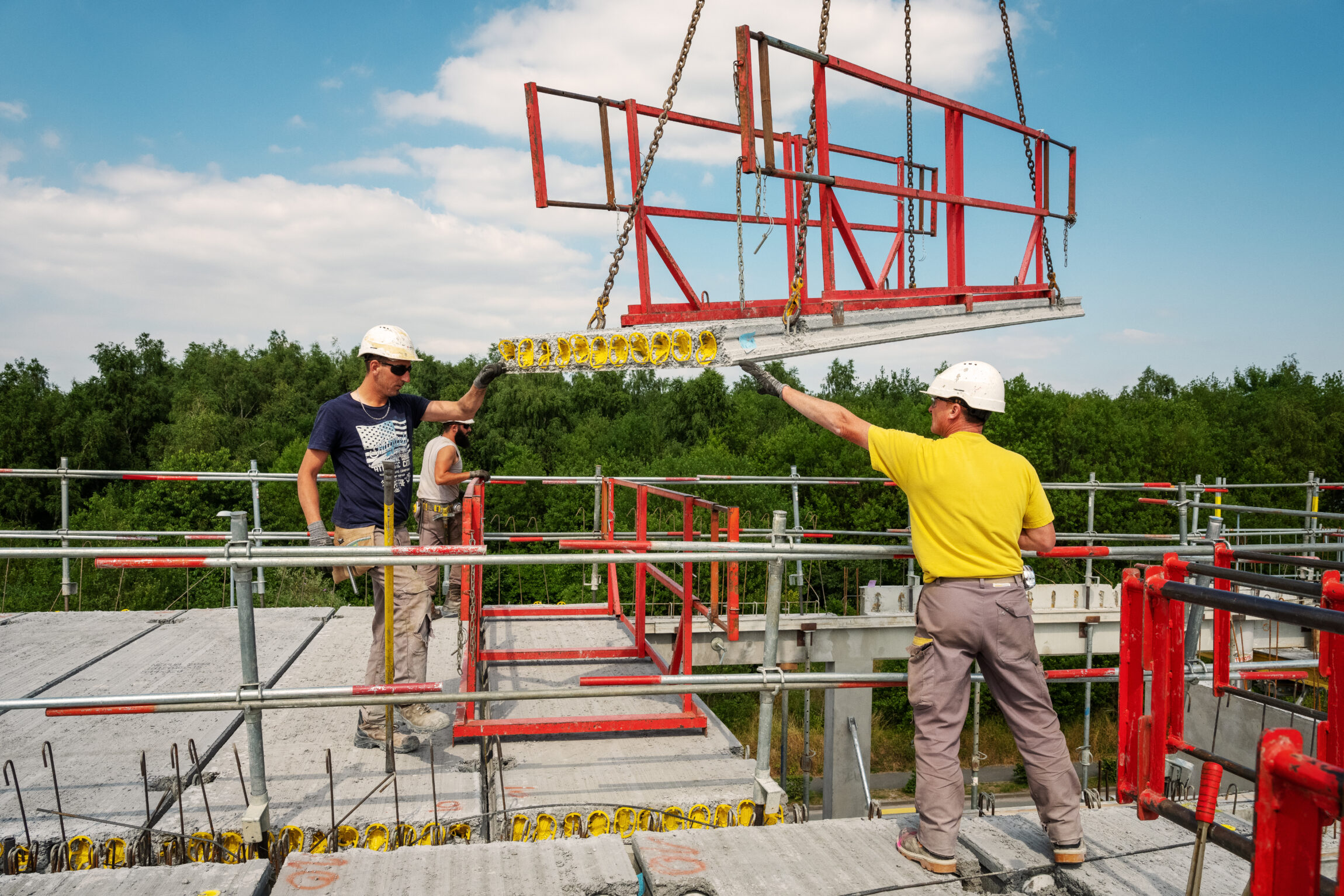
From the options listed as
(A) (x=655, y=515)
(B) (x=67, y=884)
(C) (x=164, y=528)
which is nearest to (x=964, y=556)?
(B) (x=67, y=884)

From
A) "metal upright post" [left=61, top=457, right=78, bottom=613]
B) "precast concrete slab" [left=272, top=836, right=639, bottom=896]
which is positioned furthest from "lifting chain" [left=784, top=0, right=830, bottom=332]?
"metal upright post" [left=61, top=457, right=78, bottom=613]

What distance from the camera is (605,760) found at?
4449 millimetres

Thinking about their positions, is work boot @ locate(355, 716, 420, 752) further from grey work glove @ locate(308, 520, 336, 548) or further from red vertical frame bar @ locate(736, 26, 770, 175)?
red vertical frame bar @ locate(736, 26, 770, 175)

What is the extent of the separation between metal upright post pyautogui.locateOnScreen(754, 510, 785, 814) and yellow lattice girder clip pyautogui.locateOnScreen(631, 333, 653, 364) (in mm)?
1413

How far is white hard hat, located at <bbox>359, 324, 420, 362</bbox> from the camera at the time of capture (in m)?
4.32

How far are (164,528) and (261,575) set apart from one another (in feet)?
116

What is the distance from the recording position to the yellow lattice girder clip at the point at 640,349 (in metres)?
4.61

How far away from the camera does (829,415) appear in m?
3.22

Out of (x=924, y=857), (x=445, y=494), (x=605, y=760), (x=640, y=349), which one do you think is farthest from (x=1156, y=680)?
(x=445, y=494)

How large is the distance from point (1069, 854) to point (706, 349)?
2757mm

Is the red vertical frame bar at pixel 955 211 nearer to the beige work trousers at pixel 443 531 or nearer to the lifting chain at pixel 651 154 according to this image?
the lifting chain at pixel 651 154

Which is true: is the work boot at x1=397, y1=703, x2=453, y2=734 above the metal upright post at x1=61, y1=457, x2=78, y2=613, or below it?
below

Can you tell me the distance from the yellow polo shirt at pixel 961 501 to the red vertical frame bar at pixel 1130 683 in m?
0.38

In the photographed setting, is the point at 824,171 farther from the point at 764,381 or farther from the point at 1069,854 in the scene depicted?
the point at 1069,854
